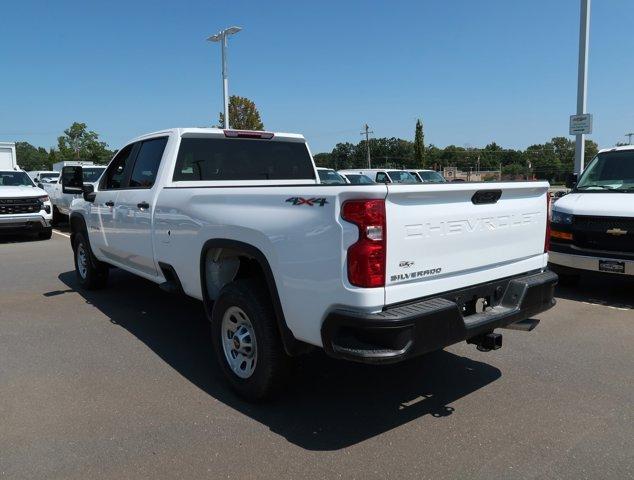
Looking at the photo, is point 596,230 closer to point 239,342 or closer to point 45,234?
point 239,342

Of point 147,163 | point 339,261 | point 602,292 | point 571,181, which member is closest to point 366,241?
point 339,261

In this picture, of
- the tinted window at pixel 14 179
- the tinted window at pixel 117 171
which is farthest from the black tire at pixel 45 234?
the tinted window at pixel 117 171

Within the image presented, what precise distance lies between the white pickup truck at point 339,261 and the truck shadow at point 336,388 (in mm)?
263

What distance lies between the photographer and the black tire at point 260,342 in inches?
140

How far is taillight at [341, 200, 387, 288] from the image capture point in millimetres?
2932

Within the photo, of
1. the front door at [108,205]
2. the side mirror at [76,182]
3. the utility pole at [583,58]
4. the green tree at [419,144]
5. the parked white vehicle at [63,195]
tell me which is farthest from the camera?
the green tree at [419,144]

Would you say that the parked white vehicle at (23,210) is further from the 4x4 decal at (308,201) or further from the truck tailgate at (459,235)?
the truck tailgate at (459,235)

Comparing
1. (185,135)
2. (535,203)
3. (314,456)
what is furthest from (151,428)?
(535,203)

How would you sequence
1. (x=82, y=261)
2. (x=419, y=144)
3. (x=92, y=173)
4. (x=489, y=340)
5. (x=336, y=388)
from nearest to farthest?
(x=489, y=340) < (x=336, y=388) < (x=82, y=261) < (x=92, y=173) < (x=419, y=144)

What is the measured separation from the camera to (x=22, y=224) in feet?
42.8

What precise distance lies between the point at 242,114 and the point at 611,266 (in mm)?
34805

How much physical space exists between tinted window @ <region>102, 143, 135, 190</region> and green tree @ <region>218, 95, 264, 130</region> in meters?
32.2

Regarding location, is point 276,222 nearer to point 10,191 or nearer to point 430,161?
point 10,191

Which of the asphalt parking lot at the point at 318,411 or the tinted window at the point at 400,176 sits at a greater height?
the tinted window at the point at 400,176
